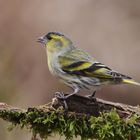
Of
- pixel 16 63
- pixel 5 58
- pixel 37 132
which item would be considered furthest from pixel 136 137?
pixel 16 63

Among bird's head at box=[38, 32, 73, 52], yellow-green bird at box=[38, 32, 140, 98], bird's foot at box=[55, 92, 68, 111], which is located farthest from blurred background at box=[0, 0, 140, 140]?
bird's foot at box=[55, 92, 68, 111]

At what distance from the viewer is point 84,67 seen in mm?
6773

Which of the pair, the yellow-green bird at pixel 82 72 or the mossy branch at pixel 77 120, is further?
the yellow-green bird at pixel 82 72

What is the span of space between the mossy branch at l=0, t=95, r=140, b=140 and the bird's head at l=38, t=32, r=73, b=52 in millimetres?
981

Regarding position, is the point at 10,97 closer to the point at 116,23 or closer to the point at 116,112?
the point at 116,23

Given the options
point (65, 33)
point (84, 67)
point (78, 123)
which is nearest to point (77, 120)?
point (78, 123)

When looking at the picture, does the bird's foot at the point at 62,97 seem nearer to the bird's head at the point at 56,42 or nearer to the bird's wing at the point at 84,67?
the bird's wing at the point at 84,67


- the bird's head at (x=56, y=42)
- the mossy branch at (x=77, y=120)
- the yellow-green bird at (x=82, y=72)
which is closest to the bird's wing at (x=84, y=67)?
the yellow-green bird at (x=82, y=72)

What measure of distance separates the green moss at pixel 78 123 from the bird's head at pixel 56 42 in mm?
1131

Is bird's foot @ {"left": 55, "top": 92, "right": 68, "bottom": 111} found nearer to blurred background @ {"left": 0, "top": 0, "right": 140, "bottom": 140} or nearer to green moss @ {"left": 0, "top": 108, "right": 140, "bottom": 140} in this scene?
green moss @ {"left": 0, "top": 108, "right": 140, "bottom": 140}

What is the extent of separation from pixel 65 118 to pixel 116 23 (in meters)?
10.2

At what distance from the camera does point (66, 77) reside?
679cm

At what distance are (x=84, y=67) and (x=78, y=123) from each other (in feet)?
2.65

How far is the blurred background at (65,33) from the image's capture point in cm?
1403
